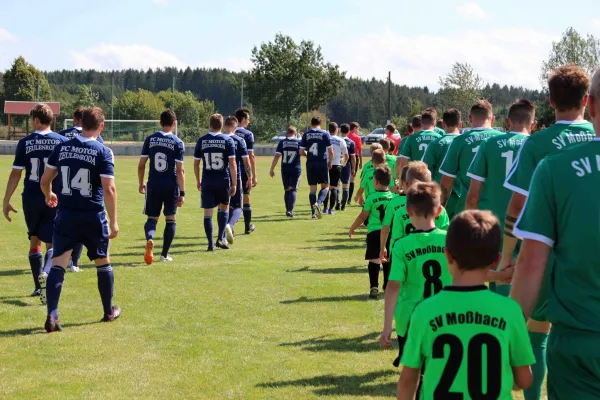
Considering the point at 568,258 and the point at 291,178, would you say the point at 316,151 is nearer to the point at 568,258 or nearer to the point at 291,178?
the point at 291,178

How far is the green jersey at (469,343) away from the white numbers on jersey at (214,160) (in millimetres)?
10373

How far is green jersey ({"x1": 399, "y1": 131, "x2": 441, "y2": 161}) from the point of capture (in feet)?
38.4

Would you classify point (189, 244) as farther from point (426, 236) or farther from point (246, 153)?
point (426, 236)

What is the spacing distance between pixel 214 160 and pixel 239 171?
6.48 feet

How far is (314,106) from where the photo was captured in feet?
218

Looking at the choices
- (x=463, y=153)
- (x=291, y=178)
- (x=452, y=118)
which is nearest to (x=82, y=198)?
(x=463, y=153)

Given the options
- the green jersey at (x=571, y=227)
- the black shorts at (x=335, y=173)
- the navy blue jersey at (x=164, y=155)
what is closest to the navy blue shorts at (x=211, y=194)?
the navy blue jersey at (x=164, y=155)

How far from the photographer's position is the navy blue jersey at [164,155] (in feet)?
39.6

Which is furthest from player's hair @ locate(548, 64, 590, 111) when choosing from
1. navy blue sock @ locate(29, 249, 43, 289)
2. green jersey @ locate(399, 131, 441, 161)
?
green jersey @ locate(399, 131, 441, 161)

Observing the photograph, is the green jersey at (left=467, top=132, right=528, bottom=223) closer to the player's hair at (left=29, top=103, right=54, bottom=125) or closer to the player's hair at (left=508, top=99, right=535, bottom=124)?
the player's hair at (left=508, top=99, right=535, bottom=124)

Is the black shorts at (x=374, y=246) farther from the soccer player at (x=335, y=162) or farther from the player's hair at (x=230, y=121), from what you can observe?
the soccer player at (x=335, y=162)

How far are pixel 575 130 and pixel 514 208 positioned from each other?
1.82 feet

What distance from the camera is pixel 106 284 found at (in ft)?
27.3

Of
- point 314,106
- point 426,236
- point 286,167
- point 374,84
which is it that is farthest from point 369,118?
point 426,236
